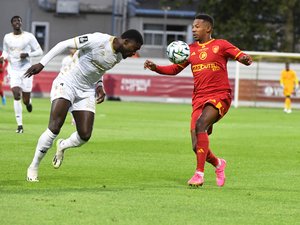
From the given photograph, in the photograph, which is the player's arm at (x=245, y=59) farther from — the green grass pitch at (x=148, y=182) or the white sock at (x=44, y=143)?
the white sock at (x=44, y=143)

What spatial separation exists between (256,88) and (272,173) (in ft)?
112

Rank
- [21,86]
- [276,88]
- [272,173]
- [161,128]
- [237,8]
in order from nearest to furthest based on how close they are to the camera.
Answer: [272,173]
[21,86]
[161,128]
[276,88]
[237,8]

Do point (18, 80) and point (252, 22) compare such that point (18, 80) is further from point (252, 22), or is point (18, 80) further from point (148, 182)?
point (252, 22)

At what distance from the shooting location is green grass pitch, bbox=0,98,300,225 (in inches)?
430

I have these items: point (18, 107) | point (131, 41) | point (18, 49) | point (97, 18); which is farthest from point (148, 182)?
point (97, 18)

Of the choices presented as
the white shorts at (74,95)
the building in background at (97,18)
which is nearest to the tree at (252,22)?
the building in background at (97,18)

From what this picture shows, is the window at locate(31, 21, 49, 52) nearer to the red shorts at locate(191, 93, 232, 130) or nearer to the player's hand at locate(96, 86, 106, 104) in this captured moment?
the player's hand at locate(96, 86, 106, 104)

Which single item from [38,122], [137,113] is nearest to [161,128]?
[38,122]

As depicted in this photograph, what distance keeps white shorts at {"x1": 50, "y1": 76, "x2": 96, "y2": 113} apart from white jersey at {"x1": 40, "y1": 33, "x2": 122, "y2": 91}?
0.06 metres

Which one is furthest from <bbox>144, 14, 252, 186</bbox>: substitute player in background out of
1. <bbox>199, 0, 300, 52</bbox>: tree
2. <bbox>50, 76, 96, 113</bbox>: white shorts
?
<bbox>199, 0, 300, 52</bbox>: tree

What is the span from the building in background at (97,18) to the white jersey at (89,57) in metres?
55.5

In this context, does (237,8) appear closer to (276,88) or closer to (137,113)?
(276,88)

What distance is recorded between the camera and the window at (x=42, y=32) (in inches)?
2795

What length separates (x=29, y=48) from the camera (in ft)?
82.6
